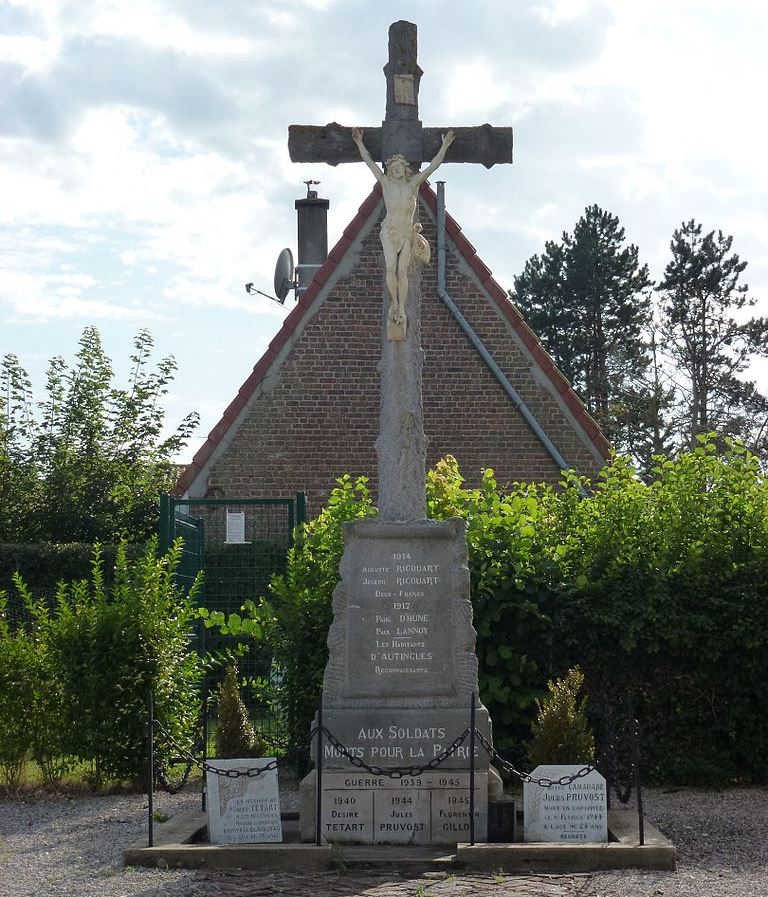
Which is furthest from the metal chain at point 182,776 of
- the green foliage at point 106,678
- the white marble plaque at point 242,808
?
the white marble plaque at point 242,808

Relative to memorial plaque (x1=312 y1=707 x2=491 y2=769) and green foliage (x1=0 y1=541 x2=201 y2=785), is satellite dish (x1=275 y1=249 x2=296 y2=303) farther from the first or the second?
memorial plaque (x1=312 y1=707 x2=491 y2=769)

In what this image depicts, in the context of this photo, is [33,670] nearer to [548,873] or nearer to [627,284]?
[548,873]

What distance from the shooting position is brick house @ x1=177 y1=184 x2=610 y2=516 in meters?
18.3

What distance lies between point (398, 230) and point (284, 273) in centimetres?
1544

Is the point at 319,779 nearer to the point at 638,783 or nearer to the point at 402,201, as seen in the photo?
the point at 638,783

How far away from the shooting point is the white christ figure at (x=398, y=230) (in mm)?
9141

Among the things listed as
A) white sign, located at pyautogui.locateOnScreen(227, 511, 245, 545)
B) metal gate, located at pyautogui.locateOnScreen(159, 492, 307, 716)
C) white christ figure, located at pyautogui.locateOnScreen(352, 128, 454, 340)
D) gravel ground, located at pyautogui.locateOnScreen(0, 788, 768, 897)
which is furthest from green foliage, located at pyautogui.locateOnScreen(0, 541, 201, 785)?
white christ figure, located at pyautogui.locateOnScreen(352, 128, 454, 340)

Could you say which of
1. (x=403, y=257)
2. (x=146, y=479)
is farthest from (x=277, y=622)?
(x=146, y=479)

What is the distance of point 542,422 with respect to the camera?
1866 cm

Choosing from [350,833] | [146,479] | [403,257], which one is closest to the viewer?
[350,833]

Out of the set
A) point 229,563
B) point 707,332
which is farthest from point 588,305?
point 229,563

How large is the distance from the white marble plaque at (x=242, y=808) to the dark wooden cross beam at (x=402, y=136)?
443 cm

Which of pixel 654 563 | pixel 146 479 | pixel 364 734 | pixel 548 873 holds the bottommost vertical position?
pixel 548 873

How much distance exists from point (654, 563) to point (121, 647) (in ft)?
15.2
